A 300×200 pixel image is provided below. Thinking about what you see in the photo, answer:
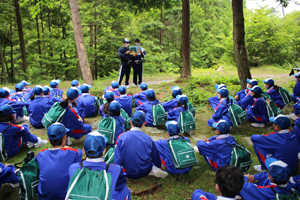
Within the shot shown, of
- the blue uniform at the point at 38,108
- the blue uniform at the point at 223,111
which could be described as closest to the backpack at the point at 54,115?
the blue uniform at the point at 38,108

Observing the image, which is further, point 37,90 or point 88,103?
point 88,103

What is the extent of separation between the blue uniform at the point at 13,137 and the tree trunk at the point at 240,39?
270 inches

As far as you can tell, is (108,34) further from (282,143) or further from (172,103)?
(282,143)

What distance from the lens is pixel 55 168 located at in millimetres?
2689

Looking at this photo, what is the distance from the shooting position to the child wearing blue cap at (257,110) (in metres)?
5.54

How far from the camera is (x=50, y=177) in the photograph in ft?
8.69

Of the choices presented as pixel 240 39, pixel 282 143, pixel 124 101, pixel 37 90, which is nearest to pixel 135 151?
pixel 282 143

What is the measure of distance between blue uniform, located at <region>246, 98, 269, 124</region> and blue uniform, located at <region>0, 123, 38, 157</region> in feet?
20.0

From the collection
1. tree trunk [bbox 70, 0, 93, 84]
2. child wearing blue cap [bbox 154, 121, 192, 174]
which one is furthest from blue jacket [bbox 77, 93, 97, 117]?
child wearing blue cap [bbox 154, 121, 192, 174]

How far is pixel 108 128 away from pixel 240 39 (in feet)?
17.9

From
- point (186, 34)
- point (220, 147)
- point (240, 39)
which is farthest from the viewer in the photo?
point (186, 34)

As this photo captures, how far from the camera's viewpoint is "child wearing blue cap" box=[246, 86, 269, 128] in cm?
554

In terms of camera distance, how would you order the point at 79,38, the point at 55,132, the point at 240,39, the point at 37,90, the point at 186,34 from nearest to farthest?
1. the point at 55,132
2. the point at 37,90
3. the point at 240,39
4. the point at 79,38
5. the point at 186,34

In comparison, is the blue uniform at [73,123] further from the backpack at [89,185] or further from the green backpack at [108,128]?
the backpack at [89,185]
